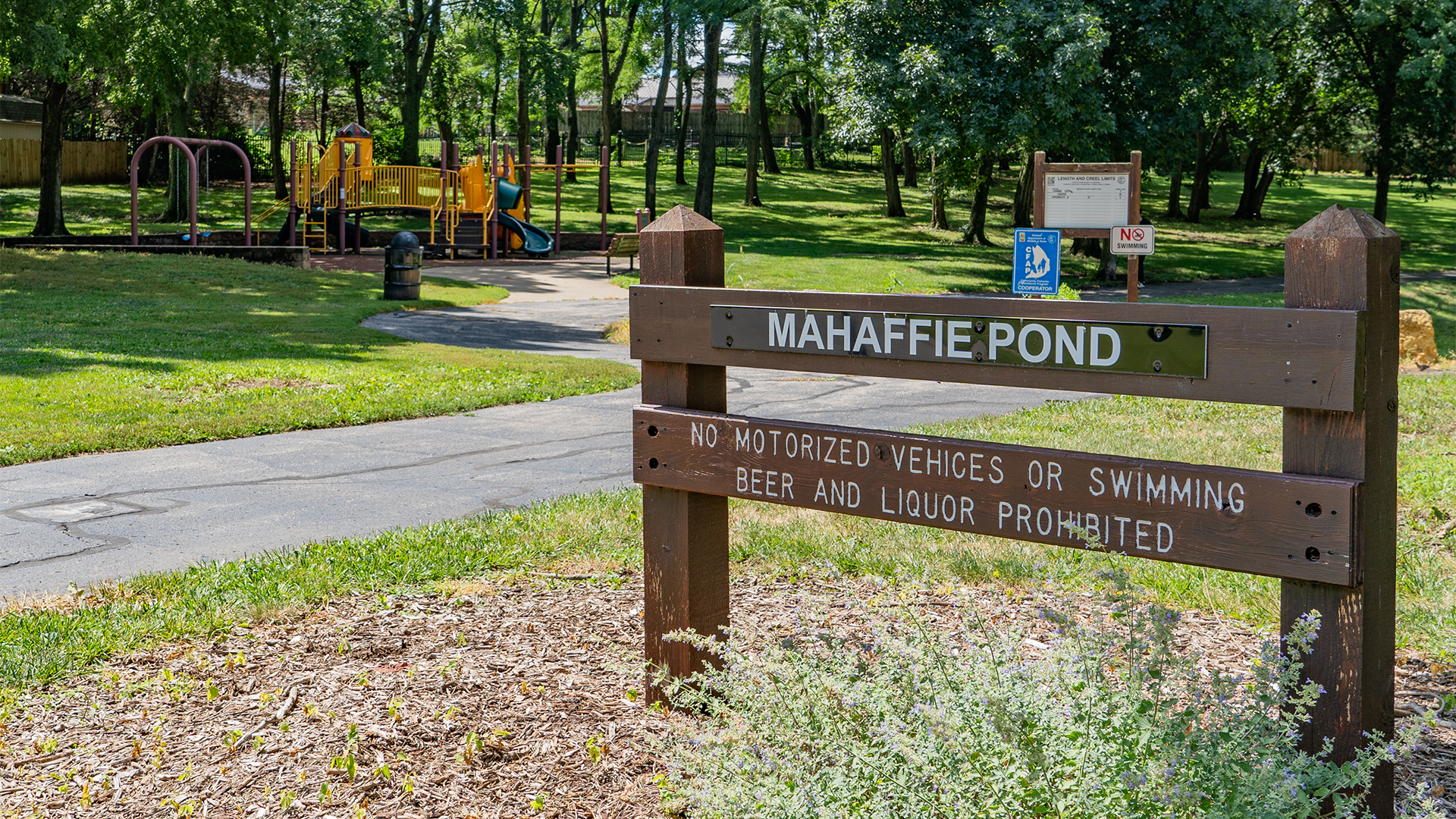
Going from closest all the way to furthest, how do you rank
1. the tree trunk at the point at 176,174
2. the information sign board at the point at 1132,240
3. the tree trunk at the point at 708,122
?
the information sign board at the point at 1132,240 < the tree trunk at the point at 708,122 < the tree trunk at the point at 176,174

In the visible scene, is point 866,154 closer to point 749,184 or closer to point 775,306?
point 749,184

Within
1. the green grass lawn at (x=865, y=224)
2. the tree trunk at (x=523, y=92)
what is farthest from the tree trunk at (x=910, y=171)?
the tree trunk at (x=523, y=92)

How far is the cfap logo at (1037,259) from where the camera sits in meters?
12.6

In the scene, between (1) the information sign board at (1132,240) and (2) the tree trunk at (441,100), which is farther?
(2) the tree trunk at (441,100)

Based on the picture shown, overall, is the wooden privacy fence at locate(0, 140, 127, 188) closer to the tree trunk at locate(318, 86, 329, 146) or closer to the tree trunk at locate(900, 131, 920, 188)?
the tree trunk at locate(318, 86, 329, 146)

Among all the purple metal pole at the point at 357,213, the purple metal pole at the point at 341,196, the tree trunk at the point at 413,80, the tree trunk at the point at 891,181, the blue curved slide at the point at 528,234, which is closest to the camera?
the purple metal pole at the point at 341,196

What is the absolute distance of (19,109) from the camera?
43.2 metres

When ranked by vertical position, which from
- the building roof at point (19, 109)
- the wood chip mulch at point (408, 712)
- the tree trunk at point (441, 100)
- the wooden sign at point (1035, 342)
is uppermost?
the tree trunk at point (441, 100)

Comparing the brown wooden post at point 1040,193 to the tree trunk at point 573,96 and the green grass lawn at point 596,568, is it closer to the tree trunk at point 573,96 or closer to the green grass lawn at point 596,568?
the green grass lawn at point 596,568

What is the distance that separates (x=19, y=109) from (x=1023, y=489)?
49.0 meters

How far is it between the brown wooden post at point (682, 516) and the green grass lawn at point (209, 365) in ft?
19.0

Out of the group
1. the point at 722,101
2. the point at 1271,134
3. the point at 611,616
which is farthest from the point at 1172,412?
the point at 722,101

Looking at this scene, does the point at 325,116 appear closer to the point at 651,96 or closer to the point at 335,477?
the point at 651,96

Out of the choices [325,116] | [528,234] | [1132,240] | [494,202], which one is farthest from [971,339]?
[325,116]
